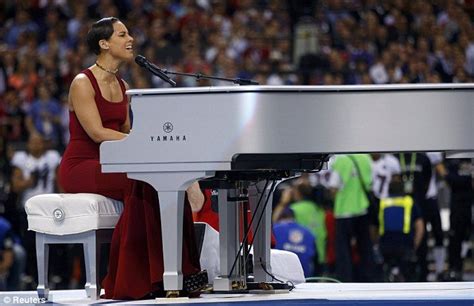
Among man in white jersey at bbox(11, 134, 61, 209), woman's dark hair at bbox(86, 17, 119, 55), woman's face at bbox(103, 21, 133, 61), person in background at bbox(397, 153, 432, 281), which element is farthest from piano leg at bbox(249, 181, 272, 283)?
man in white jersey at bbox(11, 134, 61, 209)

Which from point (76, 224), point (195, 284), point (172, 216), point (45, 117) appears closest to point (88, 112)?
point (76, 224)

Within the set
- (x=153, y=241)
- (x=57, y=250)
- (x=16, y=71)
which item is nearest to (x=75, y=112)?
(x=153, y=241)

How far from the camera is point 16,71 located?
15.7m

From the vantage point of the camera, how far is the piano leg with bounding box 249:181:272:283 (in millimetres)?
7387

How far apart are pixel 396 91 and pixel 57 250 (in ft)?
21.4

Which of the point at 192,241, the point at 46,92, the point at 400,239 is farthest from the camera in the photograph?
the point at 46,92

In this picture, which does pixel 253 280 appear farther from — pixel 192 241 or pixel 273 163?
pixel 273 163

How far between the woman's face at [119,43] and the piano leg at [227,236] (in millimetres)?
1060

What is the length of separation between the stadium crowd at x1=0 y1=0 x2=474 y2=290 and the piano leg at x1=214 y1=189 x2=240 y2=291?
693 centimetres

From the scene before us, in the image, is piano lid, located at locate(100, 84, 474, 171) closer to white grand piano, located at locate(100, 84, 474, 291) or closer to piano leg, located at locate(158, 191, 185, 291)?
white grand piano, located at locate(100, 84, 474, 291)

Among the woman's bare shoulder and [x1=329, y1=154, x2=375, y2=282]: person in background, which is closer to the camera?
the woman's bare shoulder

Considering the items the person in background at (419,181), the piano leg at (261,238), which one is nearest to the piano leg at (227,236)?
the piano leg at (261,238)

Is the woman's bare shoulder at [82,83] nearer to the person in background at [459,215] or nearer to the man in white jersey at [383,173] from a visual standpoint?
Answer: the man in white jersey at [383,173]

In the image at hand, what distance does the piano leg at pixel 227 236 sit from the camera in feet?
22.9
